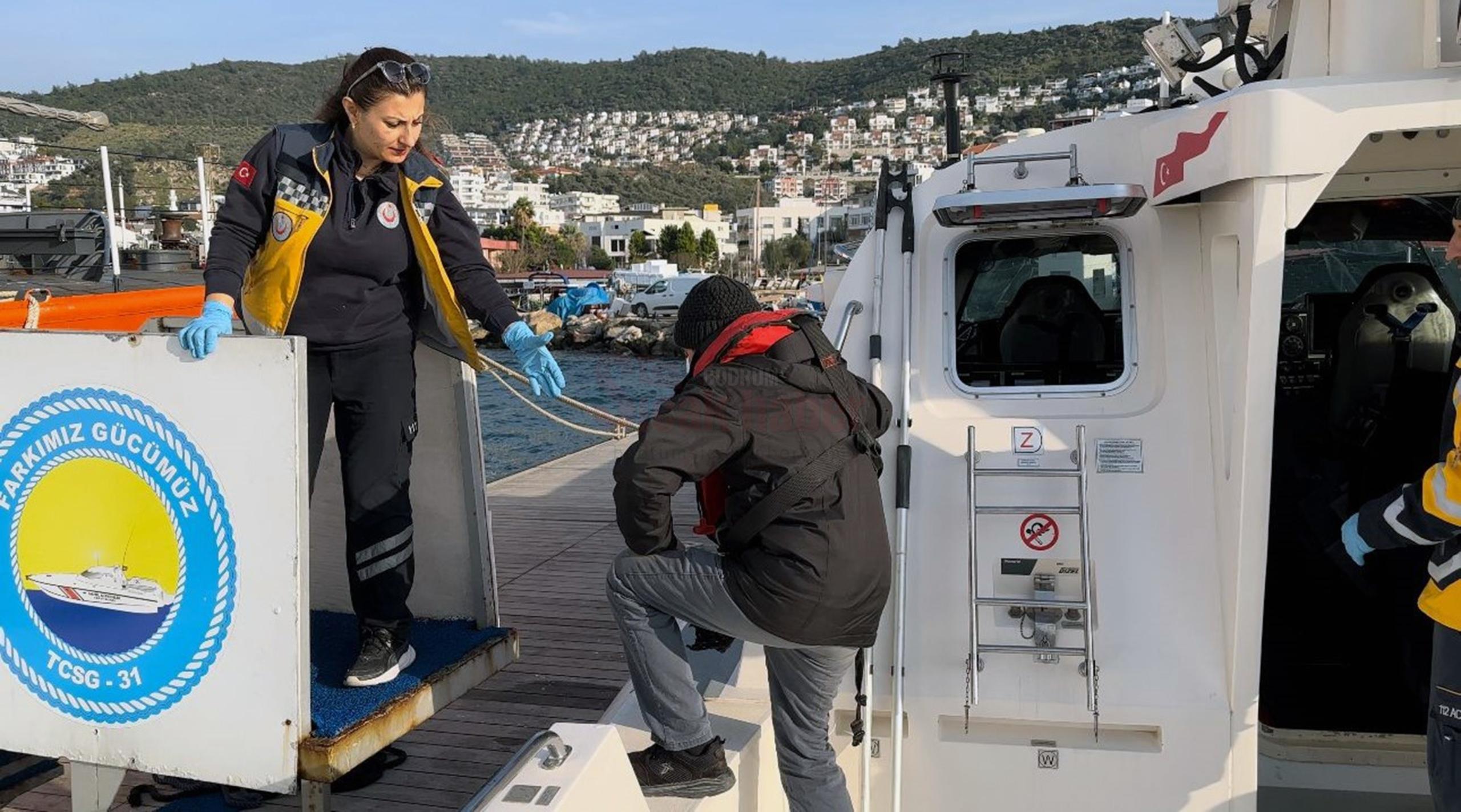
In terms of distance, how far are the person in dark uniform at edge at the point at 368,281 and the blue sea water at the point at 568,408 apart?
9.58m

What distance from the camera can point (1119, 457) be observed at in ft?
11.8

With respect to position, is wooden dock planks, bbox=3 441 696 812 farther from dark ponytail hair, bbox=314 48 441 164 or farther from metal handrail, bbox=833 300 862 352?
dark ponytail hair, bbox=314 48 441 164

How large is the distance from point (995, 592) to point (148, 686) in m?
2.37

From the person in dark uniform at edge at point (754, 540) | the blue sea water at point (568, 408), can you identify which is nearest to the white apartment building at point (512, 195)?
the blue sea water at point (568, 408)

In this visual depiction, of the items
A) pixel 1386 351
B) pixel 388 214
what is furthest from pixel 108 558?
pixel 1386 351

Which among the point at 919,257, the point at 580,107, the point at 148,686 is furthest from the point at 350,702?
the point at 580,107

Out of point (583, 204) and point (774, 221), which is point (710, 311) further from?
point (583, 204)

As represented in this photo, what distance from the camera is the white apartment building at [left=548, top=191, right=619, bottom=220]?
153750 millimetres

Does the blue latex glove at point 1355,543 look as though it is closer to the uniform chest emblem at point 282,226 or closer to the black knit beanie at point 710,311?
the black knit beanie at point 710,311

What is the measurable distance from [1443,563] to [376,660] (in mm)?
2747

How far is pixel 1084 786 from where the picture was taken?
3293mm

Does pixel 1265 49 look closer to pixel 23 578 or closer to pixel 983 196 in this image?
pixel 983 196

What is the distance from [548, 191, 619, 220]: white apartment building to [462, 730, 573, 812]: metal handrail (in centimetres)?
14876

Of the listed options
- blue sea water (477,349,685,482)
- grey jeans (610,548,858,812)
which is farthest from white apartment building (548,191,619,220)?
grey jeans (610,548,858,812)
